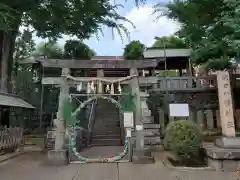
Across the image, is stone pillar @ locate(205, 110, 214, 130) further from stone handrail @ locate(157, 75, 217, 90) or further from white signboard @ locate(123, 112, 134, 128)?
white signboard @ locate(123, 112, 134, 128)

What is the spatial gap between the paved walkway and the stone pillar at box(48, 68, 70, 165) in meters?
0.38

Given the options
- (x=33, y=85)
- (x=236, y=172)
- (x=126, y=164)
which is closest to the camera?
(x=236, y=172)

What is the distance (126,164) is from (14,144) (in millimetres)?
6296

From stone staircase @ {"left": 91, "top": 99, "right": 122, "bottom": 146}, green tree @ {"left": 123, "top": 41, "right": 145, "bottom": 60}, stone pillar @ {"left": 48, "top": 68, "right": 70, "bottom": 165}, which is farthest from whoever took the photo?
green tree @ {"left": 123, "top": 41, "right": 145, "bottom": 60}

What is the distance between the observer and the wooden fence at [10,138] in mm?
10562

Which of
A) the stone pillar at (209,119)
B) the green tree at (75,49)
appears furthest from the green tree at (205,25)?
the stone pillar at (209,119)

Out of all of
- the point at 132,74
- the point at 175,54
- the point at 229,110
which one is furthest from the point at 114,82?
the point at 175,54

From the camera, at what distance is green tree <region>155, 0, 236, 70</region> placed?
12625mm

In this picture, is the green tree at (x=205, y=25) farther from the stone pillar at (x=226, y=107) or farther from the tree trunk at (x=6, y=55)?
the tree trunk at (x=6, y=55)

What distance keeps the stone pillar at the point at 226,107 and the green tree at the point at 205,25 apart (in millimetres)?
4384

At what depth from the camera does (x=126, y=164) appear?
8719mm

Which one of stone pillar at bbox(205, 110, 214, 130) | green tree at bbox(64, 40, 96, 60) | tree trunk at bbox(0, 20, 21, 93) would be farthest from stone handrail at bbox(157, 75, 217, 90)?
tree trunk at bbox(0, 20, 21, 93)

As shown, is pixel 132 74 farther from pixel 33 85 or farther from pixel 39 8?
pixel 33 85

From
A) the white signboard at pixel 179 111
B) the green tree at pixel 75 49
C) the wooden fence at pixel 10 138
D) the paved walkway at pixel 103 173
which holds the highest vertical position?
the green tree at pixel 75 49
